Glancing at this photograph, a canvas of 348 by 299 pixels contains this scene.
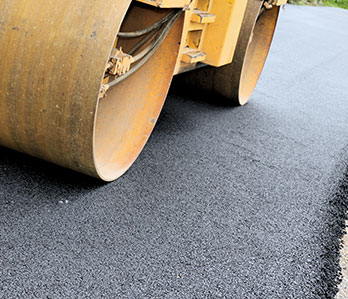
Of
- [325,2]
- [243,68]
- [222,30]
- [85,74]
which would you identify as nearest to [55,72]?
[85,74]

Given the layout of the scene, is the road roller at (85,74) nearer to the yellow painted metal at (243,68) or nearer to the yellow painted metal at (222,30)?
the yellow painted metal at (222,30)

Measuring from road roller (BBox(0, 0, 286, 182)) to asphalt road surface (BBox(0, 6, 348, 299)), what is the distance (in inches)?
6.8

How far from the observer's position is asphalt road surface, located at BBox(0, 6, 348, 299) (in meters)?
1.63

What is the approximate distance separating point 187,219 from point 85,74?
762 millimetres

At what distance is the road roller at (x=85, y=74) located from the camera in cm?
167

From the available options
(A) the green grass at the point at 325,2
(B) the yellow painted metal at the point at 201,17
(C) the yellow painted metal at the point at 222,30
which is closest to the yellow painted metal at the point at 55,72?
(B) the yellow painted metal at the point at 201,17

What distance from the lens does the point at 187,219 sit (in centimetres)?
204

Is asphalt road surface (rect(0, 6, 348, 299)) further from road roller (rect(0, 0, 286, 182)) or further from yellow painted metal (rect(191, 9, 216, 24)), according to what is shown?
yellow painted metal (rect(191, 9, 216, 24))

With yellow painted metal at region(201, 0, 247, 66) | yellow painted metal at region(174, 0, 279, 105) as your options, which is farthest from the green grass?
yellow painted metal at region(201, 0, 247, 66)

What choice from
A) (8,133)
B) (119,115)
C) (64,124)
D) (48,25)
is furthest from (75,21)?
(119,115)

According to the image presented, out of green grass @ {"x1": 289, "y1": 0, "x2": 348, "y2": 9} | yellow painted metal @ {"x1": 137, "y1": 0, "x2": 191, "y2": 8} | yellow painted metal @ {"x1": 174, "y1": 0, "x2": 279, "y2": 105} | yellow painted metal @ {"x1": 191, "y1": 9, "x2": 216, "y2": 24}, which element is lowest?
green grass @ {"x1": 289, "y1": 0, "x2": 348, "y2": 9}

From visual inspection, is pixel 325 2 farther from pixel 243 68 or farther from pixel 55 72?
pixel 55 72

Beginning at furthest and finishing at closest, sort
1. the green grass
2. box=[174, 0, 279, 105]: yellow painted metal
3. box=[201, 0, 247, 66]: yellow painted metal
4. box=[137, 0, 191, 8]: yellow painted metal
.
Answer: the green grass
box=[174, 0, 279, 105]: yellow painted metal
box=[201, 0, 247, 66]: yellow painted metal
box=[137, 0, 191, 8]: yellow painted metal

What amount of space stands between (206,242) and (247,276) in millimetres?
225
